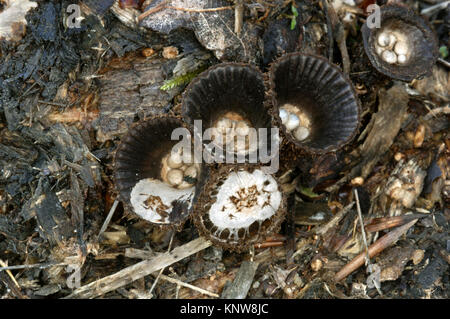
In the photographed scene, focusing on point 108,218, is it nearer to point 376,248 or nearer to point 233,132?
point 233,132

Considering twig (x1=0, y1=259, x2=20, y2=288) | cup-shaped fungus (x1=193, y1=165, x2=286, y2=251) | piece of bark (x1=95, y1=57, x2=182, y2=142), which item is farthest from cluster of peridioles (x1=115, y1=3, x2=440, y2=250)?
twig (x1=0, y1=259, x2=20, y2=288)

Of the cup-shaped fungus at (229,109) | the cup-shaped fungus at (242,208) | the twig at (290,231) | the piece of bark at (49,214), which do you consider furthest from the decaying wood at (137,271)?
the cup-shaped fungus at (229,109)

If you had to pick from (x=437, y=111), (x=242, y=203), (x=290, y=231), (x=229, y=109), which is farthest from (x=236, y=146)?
(x=437, y=111)

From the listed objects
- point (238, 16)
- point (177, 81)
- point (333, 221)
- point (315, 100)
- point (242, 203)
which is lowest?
point (333, 221)

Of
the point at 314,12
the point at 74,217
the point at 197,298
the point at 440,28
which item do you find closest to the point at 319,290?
the point at 197,298

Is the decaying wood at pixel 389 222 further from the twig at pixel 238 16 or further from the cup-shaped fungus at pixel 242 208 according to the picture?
the twig at pixel 238 16

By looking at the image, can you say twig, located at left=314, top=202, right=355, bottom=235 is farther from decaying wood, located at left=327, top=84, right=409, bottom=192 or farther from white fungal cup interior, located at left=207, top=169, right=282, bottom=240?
white fungal cup interior, located at left=207, top=169, right=282, bottom=240
